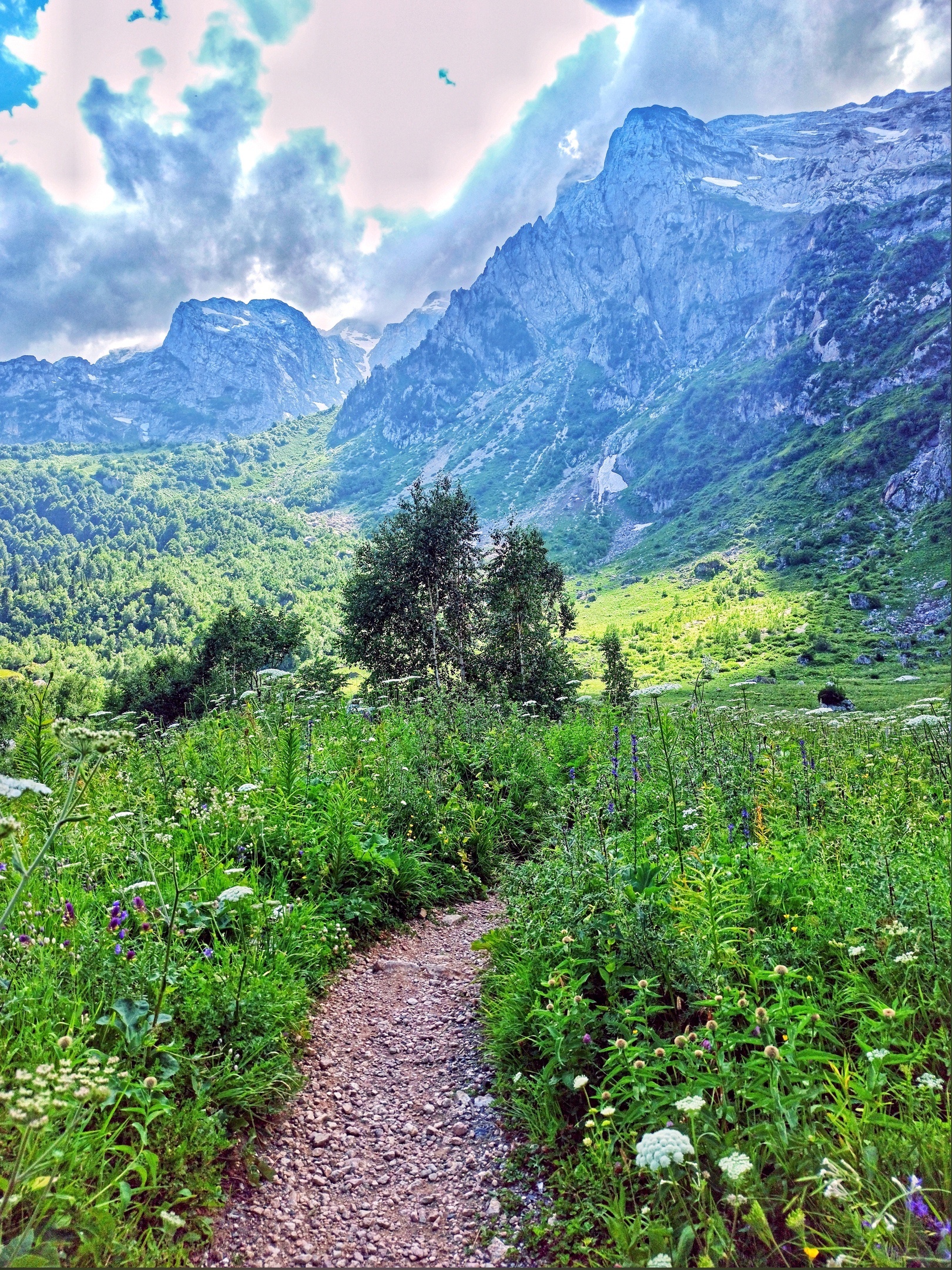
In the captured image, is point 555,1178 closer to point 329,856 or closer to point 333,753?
point 329,856

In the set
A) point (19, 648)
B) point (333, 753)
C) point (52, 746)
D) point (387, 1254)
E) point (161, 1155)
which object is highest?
point (19, 648)

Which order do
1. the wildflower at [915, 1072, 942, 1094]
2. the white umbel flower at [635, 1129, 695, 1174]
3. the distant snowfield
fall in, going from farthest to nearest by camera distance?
the distant snowfield
the wildflower at [915, 1072, 942, 1094]
the white umbel flower at [635, 1129, 695, 1174]

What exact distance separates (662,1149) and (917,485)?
16087cm

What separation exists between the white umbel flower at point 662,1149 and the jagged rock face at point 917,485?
399ft

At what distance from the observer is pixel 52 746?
4.94 meters

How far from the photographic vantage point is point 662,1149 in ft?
8.04

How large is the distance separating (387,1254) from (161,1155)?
127 cm

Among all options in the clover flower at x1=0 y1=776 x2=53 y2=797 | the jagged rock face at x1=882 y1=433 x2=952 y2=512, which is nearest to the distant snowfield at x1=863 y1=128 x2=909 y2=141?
the clover flower at x1=0 y1=776 x2=53 y2=797

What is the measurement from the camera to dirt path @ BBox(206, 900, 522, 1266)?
319cm

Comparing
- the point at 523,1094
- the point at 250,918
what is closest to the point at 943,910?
the point at 523,1094

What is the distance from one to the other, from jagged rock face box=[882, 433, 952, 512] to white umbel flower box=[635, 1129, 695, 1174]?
121723 millimetres

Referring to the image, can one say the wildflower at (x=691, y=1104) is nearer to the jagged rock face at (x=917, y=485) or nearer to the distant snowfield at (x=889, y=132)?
the distant snowfield at (x=889, y=132)

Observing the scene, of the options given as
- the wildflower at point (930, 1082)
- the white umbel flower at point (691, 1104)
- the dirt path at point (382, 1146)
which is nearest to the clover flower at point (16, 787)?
the dirt path at point (382, 1146)

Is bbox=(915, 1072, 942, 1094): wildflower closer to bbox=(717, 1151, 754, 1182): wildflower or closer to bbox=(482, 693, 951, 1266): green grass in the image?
bbox=(482, 693, 951, 1266): green grass
